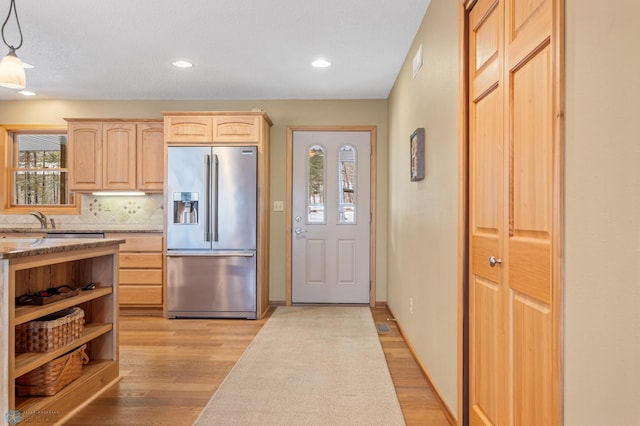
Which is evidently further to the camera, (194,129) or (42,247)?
(194,129)

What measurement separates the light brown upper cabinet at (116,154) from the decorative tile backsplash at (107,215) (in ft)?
1.12

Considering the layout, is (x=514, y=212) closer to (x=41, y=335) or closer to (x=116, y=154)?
(x=41, y=335)

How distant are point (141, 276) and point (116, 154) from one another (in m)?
1.38

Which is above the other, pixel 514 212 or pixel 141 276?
pixel 514 212

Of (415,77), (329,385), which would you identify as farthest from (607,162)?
(415,77)

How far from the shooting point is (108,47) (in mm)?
3666

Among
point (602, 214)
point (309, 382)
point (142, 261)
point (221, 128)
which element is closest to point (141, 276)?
point (142, 261)

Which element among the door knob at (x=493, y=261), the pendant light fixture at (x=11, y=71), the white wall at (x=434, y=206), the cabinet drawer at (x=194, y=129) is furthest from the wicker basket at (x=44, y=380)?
the cabinet drawer at (x=194, y=129)

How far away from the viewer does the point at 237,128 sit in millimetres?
4688

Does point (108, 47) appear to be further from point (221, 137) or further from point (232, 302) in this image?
point (232, 302)

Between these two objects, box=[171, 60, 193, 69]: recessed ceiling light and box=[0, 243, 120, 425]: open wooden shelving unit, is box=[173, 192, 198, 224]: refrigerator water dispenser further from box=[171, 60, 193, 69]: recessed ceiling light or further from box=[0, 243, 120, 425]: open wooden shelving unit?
box=[0, 243, 120, 425]: open wooden shelving unit

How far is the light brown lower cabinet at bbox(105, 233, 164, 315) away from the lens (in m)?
4.73

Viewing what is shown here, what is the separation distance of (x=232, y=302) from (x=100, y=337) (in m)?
1.90

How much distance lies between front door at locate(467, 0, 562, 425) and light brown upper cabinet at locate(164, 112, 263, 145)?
290 cm
